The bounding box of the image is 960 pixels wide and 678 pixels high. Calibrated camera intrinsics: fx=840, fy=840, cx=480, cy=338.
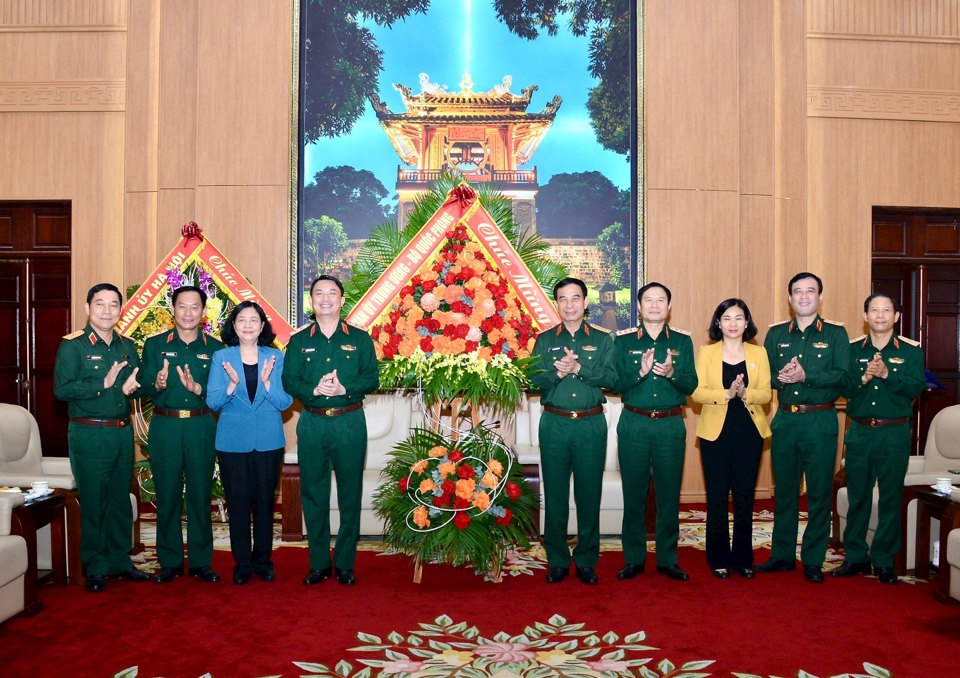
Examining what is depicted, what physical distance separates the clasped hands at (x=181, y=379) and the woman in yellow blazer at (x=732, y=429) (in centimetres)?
258

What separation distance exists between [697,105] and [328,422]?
15.1 ft

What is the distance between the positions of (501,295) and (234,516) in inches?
70.3

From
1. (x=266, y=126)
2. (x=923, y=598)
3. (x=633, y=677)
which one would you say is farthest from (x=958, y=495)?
(x=266, y=126)

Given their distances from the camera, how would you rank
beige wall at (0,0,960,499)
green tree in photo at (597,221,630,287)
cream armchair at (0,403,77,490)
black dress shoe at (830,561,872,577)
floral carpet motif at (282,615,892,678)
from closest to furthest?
floral carpet motif at (282,615,892,678), black dress shoe at (830,561,872,577), cream armchair at (0,403,77,490), beige wall at (0,0,960,499), green tree in photo at (597,221,630,287)

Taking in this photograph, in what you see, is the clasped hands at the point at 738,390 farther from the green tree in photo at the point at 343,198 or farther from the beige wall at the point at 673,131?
the green tree in photo at the point at 343,198

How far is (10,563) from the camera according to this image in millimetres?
3611

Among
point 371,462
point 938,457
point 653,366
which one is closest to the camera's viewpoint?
point 653,366

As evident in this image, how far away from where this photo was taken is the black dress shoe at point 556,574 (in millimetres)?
4324

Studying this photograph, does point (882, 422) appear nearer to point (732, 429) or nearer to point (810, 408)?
point (810, 408)

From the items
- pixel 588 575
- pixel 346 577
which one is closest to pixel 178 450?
pixel 346 577

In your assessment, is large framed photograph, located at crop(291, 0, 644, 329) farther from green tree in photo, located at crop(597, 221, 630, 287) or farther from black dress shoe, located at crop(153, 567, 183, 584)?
black dress shoe, located at crop(153, 567, 183, 584)

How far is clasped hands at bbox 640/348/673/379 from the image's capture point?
4.16 meters

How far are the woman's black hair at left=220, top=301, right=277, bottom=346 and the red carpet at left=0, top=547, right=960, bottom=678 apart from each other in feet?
4.07

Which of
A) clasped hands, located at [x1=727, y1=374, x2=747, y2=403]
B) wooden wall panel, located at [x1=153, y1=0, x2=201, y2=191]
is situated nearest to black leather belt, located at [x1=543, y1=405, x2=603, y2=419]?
clasped hands, located at [x1=727, y1=374, x2=747, y2=403]
